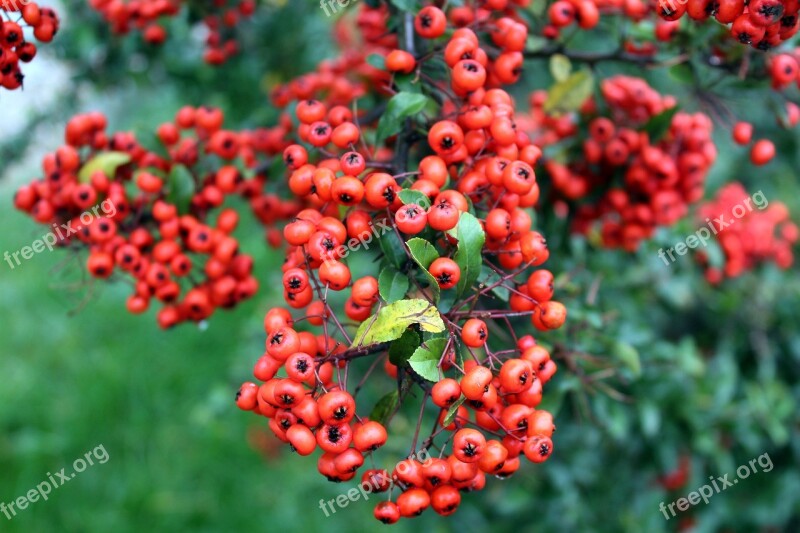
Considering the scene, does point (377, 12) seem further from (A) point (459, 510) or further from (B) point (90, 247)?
(A) point (459, 510)

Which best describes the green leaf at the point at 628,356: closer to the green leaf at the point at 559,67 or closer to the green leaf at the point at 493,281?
the green leaf at the point at 493,281

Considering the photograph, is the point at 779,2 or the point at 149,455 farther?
the point at 149,455

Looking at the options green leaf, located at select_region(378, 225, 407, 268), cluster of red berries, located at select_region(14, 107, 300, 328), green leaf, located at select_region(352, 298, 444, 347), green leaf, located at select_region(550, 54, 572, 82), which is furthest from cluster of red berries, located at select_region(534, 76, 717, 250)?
green leaf, located at select_region(352, 298, 444, 347)

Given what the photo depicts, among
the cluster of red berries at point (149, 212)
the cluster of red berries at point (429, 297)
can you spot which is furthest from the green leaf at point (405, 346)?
the cluster of red berries at point (149, 212)

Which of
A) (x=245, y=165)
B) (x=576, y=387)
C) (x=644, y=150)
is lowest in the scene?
(x=576, y=387)

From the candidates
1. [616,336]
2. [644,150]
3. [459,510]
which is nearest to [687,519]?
[459,510]

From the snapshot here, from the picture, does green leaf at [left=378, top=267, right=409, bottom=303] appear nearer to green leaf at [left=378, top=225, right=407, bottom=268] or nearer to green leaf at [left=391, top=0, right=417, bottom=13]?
green leaf at [left=378, top=225, right=407, bottom=268]
